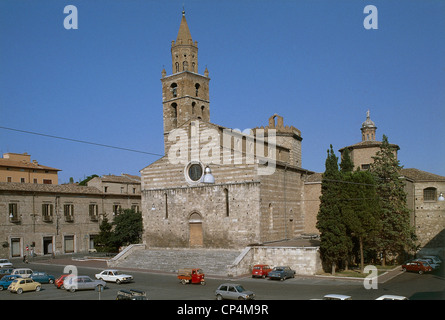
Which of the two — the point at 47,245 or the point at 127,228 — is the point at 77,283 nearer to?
the point at 127,228

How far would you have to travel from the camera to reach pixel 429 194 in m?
41.3

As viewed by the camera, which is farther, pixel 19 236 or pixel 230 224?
pixel 19 236

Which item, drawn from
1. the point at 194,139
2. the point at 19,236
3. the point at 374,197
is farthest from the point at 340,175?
the point at 19,236

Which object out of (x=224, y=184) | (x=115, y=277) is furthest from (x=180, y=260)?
(x=115, y=277)

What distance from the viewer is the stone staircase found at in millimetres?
31217

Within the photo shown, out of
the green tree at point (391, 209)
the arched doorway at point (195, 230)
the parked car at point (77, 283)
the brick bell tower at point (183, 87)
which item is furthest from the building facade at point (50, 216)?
the green tree at point (391, 209)

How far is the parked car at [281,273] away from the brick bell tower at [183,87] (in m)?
18.4

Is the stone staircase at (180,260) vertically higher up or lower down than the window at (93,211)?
lower down

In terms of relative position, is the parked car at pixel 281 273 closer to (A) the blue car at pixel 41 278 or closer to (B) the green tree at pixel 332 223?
(B) the green tree at pixel 332 223

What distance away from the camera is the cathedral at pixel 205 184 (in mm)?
33125

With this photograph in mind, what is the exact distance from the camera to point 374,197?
30703mm

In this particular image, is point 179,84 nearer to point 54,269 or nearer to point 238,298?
point 54,269

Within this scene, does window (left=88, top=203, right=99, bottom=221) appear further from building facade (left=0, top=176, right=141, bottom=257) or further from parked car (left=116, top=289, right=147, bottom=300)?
parked car (left=116, top=289, right=147, bottom=300)
